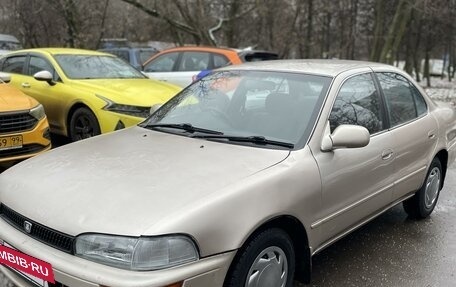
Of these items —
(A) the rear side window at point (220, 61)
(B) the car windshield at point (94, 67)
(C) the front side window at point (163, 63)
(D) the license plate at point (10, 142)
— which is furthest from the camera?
(C) the front side window at point (163, 63)

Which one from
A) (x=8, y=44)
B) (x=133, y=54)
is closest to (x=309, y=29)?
(x=133, y=54)

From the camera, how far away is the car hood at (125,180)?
8.00 ft

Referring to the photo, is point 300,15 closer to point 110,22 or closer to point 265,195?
point 110,22

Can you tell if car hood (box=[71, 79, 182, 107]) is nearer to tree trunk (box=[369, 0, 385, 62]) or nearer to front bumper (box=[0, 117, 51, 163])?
front bumper (box=[0, 117, 51, 163])

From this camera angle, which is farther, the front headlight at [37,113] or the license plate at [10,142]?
the front headlight at [37,113]

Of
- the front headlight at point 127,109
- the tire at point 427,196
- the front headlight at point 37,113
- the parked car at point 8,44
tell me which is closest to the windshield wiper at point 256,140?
the tire at point 427,196

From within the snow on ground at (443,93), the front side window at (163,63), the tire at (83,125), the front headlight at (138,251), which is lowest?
the snow on ground at (443,93)

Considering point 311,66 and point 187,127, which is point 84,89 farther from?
point 311,66

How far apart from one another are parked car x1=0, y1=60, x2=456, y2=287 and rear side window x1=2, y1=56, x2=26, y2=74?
4841 mm

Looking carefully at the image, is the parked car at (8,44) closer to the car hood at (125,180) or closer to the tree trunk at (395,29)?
the tree trunk at (395,29)

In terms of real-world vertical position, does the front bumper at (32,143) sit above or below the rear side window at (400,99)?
below

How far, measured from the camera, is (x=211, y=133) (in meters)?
3.48

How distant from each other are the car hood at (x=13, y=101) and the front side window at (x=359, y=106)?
11.9ft

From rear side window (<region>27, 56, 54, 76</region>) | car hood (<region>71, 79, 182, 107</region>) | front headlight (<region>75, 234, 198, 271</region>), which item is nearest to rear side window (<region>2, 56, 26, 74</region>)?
rear side window (<region>27, 56, 54, 76</region>)
